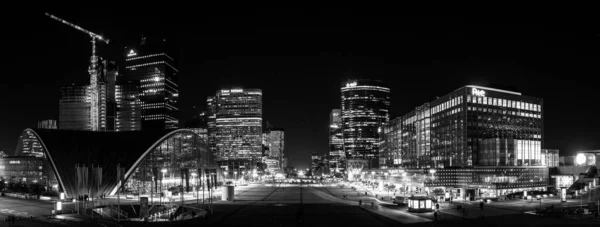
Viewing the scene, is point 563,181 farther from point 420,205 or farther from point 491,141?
point 420,205

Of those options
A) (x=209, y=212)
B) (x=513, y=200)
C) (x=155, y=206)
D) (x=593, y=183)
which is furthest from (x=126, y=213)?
(x=593, y=183)

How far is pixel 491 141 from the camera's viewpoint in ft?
538

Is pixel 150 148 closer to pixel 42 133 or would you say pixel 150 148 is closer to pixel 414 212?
pixel 42 133

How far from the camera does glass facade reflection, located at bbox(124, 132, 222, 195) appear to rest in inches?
4518

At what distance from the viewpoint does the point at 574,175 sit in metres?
145

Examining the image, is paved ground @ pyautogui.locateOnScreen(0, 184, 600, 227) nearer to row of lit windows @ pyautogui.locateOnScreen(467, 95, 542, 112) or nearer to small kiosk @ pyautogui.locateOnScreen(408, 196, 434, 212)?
small kiosk @ pyautogui.locateOnScreen(408, 196, 434, 212)

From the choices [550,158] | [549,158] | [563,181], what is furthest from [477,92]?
[563,181]

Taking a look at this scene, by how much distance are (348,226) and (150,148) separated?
225 ft

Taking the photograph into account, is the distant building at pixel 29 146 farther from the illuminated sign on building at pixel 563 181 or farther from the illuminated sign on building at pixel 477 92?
the illuminated sign on building at pixel 563 181

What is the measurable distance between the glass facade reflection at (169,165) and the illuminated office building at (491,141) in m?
70.4

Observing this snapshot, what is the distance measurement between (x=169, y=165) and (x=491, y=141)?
95.9 meters

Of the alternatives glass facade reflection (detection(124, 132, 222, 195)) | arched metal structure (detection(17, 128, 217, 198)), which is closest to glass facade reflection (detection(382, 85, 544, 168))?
glass facade reflection (detection(124, 132, 222, 195))

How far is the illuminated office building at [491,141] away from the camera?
157375mm

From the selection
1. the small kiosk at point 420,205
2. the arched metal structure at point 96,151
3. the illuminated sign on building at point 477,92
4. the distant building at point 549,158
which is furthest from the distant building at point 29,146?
the distant building at point 549,158
